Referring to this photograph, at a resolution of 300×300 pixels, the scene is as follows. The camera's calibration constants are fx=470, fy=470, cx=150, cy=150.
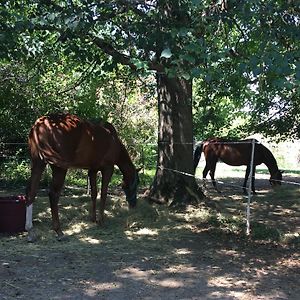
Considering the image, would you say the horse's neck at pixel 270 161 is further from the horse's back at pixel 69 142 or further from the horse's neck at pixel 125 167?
the horse's back at pixel 69 142

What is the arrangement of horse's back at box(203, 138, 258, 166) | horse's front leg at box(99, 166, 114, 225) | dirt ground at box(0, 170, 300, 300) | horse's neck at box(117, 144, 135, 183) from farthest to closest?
horse's back at box(203, 138, 258, 166), horse's neck at box(117, 144, 135, 183), horse's front leg at box(99, 166, 114, 225), dirt ground at box(0, 170, 300, 300)

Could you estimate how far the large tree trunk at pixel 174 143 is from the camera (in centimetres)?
819

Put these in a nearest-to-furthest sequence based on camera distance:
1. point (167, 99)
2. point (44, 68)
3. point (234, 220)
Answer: point (234, 220) → point (167, 99) → point (44, 68)

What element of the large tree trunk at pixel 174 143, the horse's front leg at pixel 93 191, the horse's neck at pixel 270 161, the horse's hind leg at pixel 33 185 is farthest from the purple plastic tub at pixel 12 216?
the horse's neck at pixel 270 161

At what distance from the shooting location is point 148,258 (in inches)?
213

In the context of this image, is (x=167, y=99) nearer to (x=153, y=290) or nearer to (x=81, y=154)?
(x=81, y=154)

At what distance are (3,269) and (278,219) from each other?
15.0 feet

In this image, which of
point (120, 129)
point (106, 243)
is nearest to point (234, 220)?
point (106, 243)

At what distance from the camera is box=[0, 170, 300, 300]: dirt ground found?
4.30m

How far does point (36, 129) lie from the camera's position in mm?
6500

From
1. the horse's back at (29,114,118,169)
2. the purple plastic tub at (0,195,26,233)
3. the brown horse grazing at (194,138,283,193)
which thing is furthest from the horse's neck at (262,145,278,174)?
the purple plastic tub at (0,195,26,233)

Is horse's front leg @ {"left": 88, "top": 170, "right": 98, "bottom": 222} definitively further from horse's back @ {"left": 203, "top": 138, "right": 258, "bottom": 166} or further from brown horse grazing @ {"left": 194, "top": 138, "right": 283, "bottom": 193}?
horse's back @ {"left": 203, "top": 138, "right": 258, "bottom": 166}

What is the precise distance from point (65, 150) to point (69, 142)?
0.43 ft

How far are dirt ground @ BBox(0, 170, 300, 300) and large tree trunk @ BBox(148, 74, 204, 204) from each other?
0.54 meters
